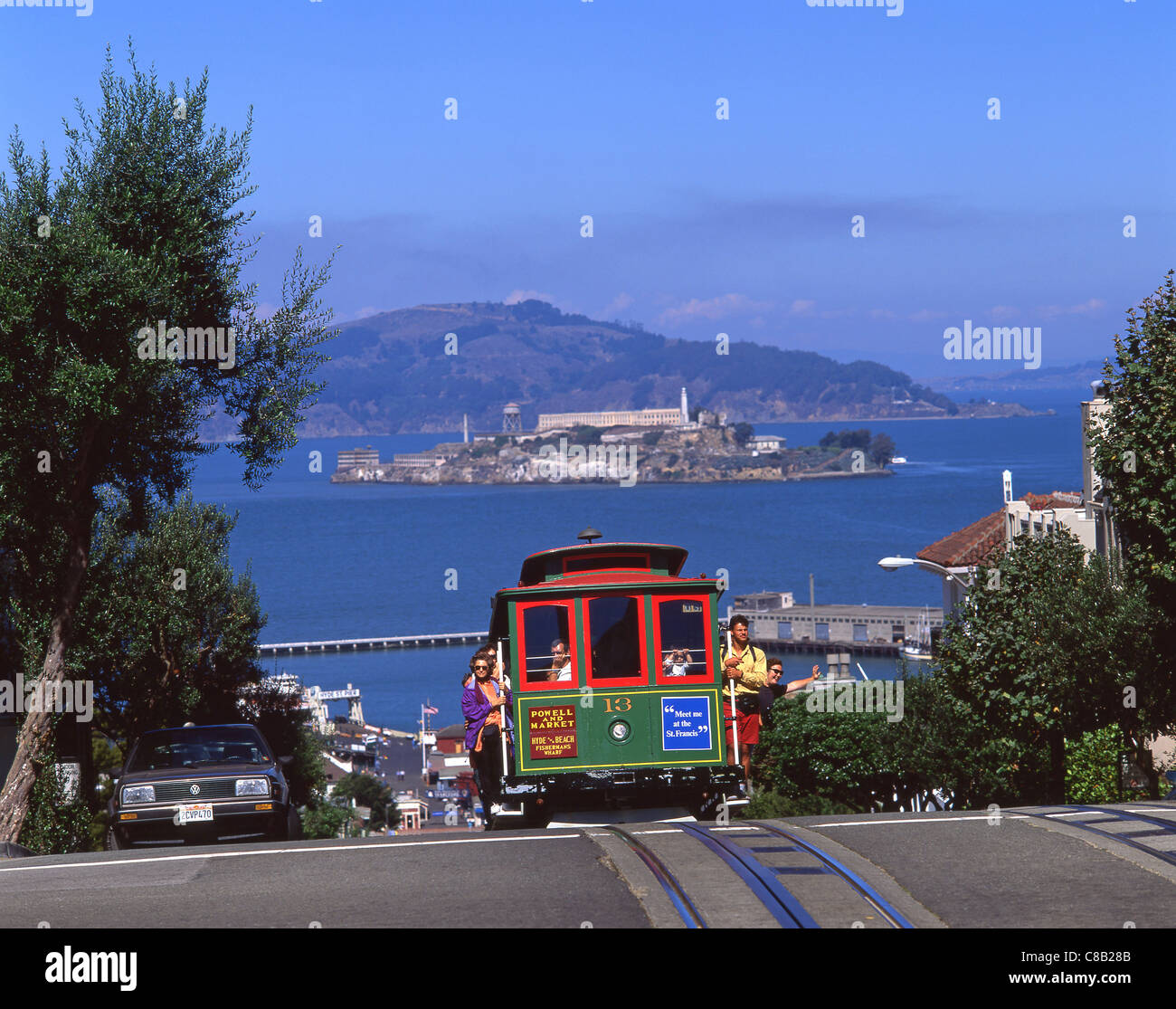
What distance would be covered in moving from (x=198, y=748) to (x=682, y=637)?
5608 mm

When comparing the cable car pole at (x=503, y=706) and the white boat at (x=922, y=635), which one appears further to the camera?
the white boat at (x=922, y=635)

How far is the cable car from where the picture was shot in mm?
14938

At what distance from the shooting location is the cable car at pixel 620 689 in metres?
14.9

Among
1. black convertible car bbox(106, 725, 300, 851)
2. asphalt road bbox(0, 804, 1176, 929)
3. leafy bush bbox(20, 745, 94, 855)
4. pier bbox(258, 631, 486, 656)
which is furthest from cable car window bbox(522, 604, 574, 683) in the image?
pier bbox(258, 631, 486, 656)

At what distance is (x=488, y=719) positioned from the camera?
15.8 metres

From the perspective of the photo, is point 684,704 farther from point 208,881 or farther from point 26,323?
point 26,323

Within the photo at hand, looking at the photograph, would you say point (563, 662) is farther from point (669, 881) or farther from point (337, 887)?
point (669, 881)

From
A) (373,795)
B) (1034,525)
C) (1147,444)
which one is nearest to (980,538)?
(1034,525)

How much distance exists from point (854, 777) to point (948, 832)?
89.4ft

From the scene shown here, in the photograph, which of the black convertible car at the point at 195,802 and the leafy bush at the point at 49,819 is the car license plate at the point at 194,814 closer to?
the black convertible car at the point at 195,802

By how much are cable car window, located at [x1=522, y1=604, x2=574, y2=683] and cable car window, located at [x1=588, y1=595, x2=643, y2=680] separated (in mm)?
308

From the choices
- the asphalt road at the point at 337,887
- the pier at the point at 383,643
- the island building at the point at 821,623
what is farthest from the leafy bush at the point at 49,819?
the pier at the point at 383,643

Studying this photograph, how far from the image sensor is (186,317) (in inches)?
701

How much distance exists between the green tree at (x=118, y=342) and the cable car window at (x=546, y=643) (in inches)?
221
